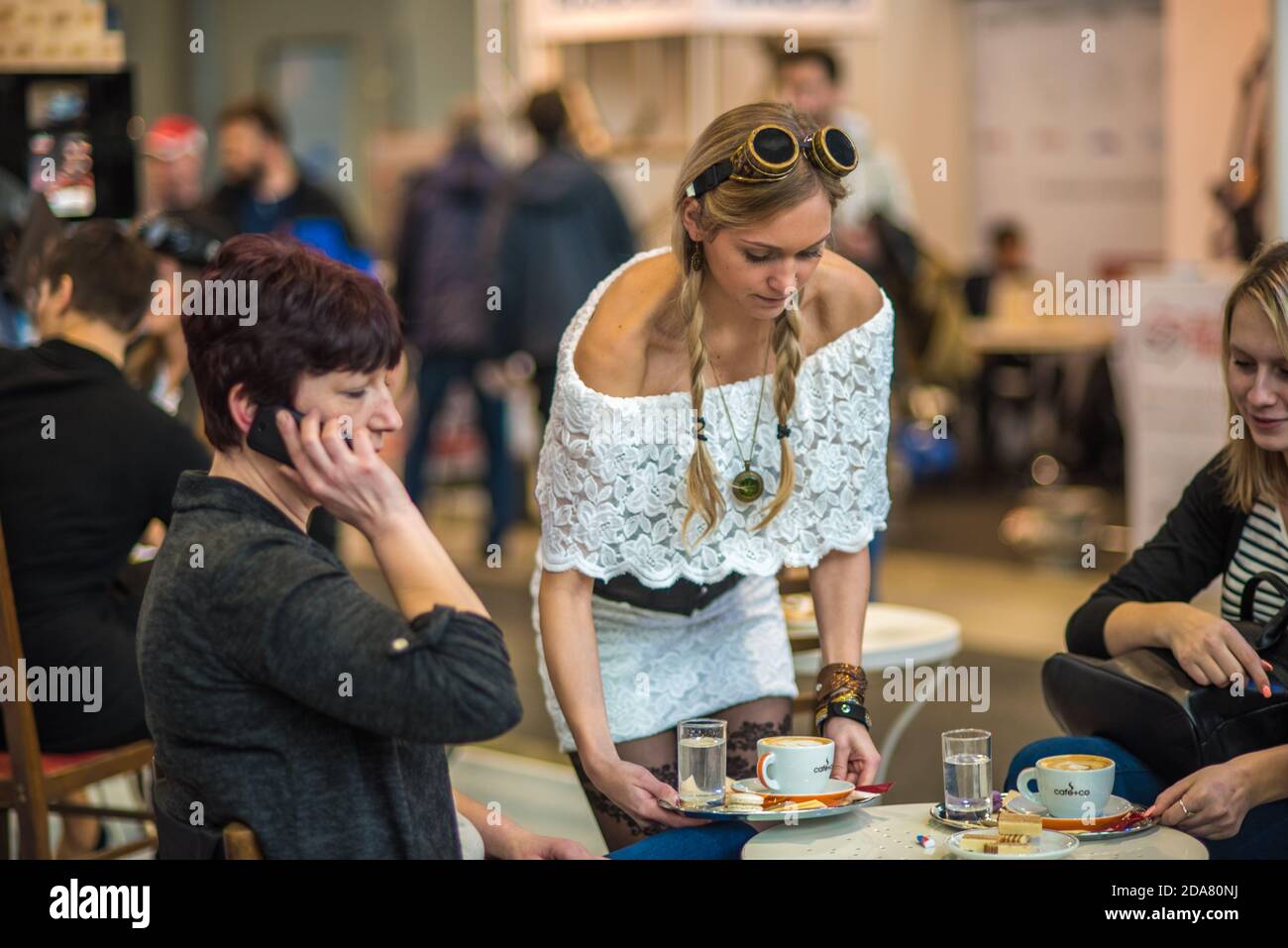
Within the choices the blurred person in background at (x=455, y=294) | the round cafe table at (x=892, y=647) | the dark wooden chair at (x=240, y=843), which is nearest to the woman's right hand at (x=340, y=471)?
the dark wooden chair at (x=240, y=843)

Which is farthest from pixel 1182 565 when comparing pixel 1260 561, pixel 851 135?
pixel 851 135

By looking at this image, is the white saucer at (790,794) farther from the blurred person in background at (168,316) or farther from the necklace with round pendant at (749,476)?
the blurred person in background at (168,316)

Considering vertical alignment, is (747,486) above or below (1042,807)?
above

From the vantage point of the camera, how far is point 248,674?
60.9 inches

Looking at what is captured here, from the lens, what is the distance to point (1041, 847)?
171 cm

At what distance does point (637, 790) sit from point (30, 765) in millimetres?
1186

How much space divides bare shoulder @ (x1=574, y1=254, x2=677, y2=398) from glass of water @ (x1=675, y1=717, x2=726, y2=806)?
0.46 metres

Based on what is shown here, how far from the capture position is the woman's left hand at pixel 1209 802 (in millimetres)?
1838

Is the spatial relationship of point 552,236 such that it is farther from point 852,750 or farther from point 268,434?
point 268,434

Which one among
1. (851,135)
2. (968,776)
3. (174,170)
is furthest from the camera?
(174,170)

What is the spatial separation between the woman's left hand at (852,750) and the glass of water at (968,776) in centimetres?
23

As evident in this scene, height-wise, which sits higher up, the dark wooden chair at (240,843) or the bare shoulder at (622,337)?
the bare shoulder at (622,337)

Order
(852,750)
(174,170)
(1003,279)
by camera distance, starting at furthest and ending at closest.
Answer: (1003,279)
(174,170)
(852,750)
